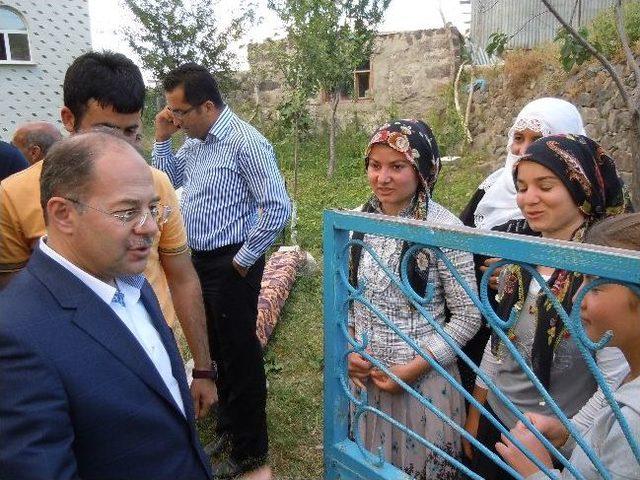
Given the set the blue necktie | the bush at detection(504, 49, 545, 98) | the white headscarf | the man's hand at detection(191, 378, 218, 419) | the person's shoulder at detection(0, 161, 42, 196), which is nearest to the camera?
the blue necktie

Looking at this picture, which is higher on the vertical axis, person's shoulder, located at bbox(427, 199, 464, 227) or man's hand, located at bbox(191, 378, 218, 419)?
person's shoulder, located at bbox(427, 199, 464, 227)

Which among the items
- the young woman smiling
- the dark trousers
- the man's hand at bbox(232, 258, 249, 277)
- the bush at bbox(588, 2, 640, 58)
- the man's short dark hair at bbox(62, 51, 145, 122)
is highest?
the bush at bbox(588, 2, 640, 58)

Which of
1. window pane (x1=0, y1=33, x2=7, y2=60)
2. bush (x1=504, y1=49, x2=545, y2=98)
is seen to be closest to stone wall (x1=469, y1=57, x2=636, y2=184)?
bush (x1=504, y1=49, x2=545, y2=98)

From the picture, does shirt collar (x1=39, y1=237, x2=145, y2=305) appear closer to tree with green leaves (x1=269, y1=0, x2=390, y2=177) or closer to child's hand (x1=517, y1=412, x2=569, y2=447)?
child's hand (x1=517, y1=412, x2=569, y2=447)

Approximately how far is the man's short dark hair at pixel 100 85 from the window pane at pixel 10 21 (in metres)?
11.6

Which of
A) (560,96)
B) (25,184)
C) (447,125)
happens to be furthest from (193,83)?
(447,125)

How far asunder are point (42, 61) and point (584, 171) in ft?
41.8

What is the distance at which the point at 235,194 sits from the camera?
8.29 feet

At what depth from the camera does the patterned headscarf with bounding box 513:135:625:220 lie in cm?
146

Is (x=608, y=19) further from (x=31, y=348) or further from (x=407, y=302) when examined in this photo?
(x=31, y=348)

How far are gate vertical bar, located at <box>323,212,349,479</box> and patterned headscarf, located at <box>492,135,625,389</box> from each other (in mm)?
515

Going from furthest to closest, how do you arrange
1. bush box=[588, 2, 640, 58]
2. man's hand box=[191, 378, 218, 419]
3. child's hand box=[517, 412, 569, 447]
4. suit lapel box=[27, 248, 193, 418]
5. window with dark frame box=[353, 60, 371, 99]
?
window with dark frame box=[353, 60, 371, 99], bush box=[588, 2, 640, 58], man's hand box=[191, 378, 218, 419], child's hand box=[517, 412, 569, 447], suit lapel box=[27, 248, 193, 418]

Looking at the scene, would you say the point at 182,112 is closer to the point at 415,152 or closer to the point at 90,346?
the point at 415,152

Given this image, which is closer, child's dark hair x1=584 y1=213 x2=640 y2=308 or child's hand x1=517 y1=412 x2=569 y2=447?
child's dark hair x1=584 y1=213 x2=640 y2=308
